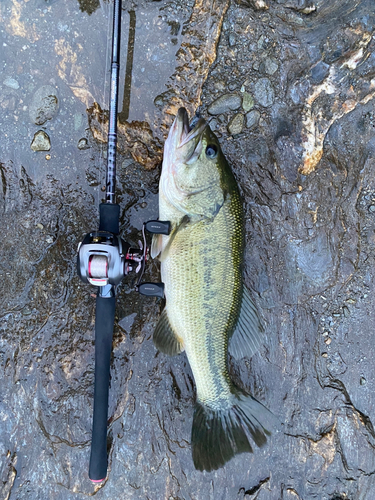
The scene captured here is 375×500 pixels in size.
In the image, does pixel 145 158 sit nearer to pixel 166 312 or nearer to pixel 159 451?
pixel 166 312

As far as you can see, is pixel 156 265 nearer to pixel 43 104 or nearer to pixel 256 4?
pixel 43 104

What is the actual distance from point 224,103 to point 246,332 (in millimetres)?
1825

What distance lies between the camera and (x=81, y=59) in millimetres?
2553

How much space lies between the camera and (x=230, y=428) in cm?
245

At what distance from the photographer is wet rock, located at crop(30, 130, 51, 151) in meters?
2.56

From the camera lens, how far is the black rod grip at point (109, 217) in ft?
7.53

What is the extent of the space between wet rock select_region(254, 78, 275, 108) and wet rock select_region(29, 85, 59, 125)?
5.23 feet

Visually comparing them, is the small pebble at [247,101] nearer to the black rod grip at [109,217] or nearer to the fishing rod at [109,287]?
the fishing rod at [109,287]

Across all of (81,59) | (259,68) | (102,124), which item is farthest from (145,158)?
(259,68)

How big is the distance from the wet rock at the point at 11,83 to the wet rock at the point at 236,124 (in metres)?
1.68

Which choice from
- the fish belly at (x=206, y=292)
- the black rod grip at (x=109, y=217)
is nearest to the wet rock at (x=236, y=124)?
the fish belly at (x=206, y=292)

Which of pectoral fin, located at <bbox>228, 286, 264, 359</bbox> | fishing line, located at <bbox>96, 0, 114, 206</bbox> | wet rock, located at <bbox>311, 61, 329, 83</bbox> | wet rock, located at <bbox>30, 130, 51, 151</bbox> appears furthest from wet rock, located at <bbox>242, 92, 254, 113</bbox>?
wet rock, located at <bbox>30, 130, 51, 151</bbox>

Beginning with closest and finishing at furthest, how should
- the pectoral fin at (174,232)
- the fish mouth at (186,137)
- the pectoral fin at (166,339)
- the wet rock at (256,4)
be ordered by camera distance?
1. the fish mouth at (186,137)
2. the pectoral fin at (174,232)
3. the pectoral fin at (166,339)
4. the wet rock at (256,4)

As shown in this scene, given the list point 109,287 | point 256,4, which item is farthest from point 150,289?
point 256,4
